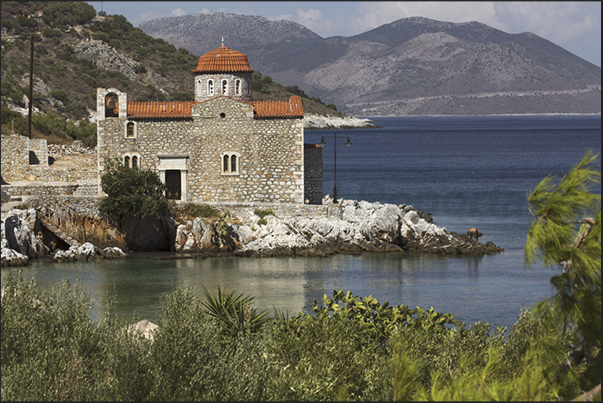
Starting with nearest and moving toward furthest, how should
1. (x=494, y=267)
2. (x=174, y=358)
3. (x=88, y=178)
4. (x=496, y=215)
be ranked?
1. (x=174, y=358)
2. (x=494, y=267)
3. (x=88, y=178)
4. (x=496, y=215)

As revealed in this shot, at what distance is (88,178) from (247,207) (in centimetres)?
805

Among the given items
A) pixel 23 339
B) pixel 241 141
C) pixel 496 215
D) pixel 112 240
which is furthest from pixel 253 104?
pixel 23 339

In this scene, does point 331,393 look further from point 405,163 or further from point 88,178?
point 405,163

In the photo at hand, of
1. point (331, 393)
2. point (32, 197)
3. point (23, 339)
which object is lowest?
point (331, 393)

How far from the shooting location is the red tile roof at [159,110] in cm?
3228

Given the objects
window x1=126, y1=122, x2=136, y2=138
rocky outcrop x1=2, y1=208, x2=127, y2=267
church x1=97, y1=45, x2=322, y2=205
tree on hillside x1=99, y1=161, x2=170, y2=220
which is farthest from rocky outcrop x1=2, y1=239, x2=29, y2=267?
window x1=126, y1=122, x2=136, y2=138

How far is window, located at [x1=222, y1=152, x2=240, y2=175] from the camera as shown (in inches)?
1287

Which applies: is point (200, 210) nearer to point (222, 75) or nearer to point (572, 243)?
point (222, 75)

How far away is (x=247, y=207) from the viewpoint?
31828mm

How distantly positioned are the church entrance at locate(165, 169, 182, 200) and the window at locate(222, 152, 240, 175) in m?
1.94

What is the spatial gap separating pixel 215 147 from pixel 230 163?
2.97ft

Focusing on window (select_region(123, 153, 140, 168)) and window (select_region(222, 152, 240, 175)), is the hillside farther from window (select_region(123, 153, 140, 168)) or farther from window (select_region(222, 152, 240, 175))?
window (select_region(222, 152, 240, 175))

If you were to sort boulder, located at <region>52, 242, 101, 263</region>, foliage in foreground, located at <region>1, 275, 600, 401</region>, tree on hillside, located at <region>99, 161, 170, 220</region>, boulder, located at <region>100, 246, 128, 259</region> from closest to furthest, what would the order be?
foliage in foreground, located at <region>1, 275, 600, 401</region>, boulder, located at <region>52, 242, 101, 263</region>, boulder, located at <region>100, 246, 128, 259</region>, tree on hillside, located at <region>99, 161, 170, 220</region>

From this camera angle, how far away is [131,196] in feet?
98.4
